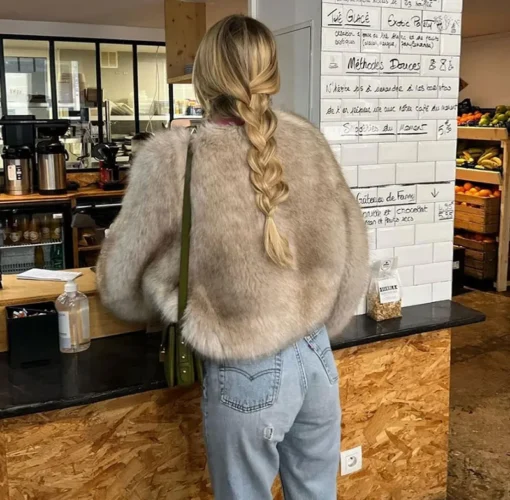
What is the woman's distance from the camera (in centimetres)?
154

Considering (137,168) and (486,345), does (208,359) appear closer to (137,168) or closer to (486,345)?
(137,168)

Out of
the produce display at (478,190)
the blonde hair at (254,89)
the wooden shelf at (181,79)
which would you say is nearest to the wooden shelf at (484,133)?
the produce display at (478,190)

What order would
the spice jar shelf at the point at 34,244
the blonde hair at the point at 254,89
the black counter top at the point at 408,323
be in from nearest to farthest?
the blonde hair at the point at 254,89 < the black counter top at the point at 408,323 < the spice jar shelf at the point at 34,244

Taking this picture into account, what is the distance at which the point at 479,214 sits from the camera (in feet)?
19.5

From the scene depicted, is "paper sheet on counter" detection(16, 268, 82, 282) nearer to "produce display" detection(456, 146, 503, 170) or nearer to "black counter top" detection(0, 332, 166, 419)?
"black counter top" detection(0, 332, 166, 419)

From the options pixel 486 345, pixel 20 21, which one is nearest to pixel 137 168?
pixel 486 345

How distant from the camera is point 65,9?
5344 millimetres

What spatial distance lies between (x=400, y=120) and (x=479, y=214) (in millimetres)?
3736

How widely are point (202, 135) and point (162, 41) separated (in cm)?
524

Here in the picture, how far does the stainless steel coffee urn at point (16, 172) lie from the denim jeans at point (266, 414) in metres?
3.78

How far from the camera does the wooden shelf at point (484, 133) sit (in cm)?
568

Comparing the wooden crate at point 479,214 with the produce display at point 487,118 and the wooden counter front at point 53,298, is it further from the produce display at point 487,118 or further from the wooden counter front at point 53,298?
the wooden counter front at point 53,298

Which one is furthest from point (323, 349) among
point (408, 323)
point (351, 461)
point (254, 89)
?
point (351, 461)

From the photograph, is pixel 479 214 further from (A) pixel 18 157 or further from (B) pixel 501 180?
(A) pixel 18 157
